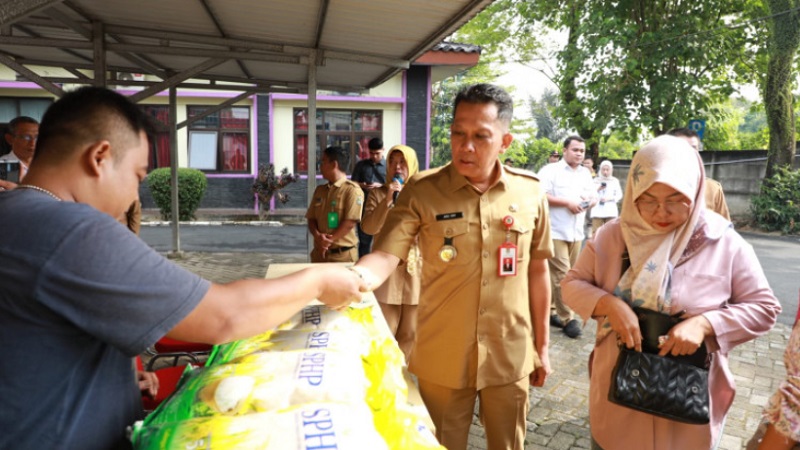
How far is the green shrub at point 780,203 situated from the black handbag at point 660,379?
14.4 m

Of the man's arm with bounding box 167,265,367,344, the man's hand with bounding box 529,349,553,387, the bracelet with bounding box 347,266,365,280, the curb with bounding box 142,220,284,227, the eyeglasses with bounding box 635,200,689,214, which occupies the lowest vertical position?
the curb with bounding box 142,220,284,227

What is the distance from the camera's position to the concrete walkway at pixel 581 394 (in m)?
3.43

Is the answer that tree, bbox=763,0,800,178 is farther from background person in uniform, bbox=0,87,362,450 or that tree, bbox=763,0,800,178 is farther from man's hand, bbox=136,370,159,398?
background person in uniform, bbox=0,87,362,450

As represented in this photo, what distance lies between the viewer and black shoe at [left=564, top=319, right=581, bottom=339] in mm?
5422

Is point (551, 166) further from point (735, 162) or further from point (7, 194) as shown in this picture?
point (735, 162)

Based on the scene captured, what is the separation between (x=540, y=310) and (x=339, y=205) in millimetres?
2947

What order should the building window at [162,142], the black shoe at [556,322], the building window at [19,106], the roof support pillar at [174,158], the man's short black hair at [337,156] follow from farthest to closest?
the building window at [162,142], the building window at [19,106], the roof support pillar at [174,158], the black shoe at [556,322], the man's short black hair at [337,156]

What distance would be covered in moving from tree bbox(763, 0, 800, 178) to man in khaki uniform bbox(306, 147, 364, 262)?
1227 cm

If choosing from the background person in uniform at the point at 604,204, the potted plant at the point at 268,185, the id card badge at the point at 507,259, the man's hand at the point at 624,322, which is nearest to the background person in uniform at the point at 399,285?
the id card badge at the point at 507,259

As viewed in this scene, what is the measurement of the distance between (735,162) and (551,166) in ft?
41.1

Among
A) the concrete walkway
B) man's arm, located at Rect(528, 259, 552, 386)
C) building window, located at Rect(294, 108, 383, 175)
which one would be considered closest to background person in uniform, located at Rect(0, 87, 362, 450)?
man's arm, located at Rect(528, 259, 552, 386)

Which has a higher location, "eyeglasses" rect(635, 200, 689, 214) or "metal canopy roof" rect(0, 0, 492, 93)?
"metal canopy roof" rect(0, 0, 492, 93)

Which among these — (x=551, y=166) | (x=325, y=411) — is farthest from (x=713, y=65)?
(x=325, y=411)

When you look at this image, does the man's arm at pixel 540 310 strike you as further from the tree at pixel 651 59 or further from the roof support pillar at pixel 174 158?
the tree at pixel 651 59
